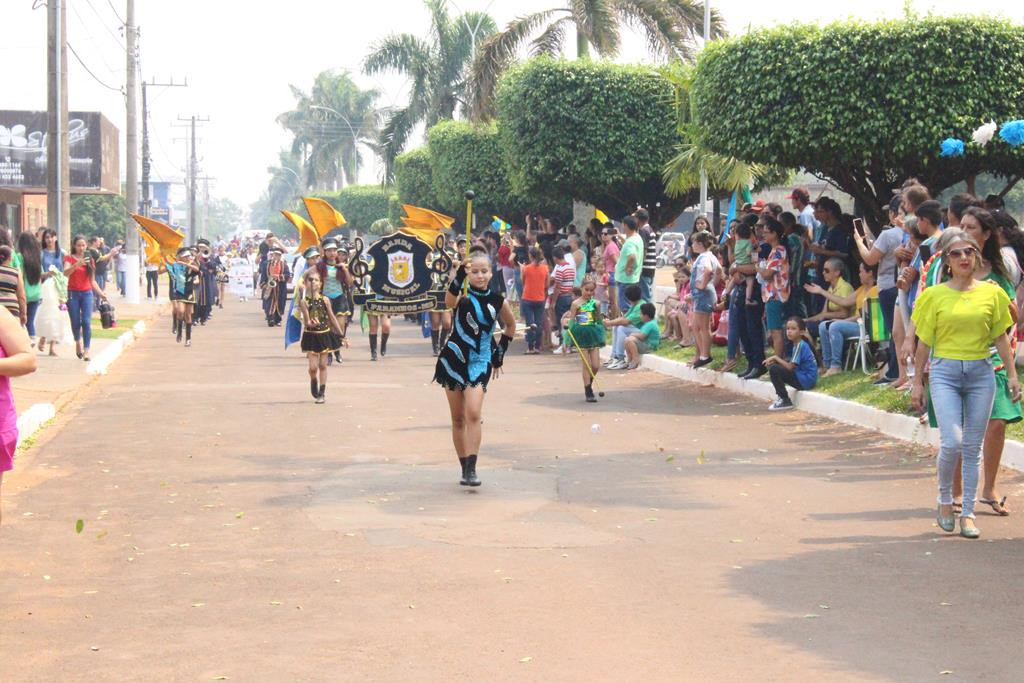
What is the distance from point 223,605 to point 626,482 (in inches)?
170

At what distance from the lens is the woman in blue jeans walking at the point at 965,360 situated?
855cm

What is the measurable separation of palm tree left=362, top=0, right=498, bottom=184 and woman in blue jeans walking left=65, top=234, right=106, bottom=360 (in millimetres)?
31261

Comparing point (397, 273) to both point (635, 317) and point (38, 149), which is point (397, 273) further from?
point (38, 149)

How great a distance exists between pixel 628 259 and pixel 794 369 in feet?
22.5

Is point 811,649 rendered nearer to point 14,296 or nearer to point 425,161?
point 14,296

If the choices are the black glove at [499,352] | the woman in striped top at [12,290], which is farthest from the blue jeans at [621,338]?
the black glove at [499,352]

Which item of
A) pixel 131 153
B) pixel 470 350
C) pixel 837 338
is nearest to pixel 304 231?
pixel 837 338

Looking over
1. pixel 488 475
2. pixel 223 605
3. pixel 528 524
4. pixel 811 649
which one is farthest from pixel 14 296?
pixel 811 649

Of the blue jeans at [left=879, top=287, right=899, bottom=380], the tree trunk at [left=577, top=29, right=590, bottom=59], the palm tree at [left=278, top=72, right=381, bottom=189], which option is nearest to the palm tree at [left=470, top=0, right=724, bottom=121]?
the tree trunk at [left=577, top=29, right=590, bottom=59]

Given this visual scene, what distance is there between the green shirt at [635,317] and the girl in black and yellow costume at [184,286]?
28.8 ft

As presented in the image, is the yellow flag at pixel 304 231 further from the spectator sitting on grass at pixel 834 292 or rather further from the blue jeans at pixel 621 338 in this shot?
the spectator sitting on grass at pixel 834 292

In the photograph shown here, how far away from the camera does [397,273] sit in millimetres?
21266

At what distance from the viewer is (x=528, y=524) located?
897 cm

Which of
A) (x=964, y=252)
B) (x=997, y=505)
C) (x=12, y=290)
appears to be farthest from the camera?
(x=12, y=290)
